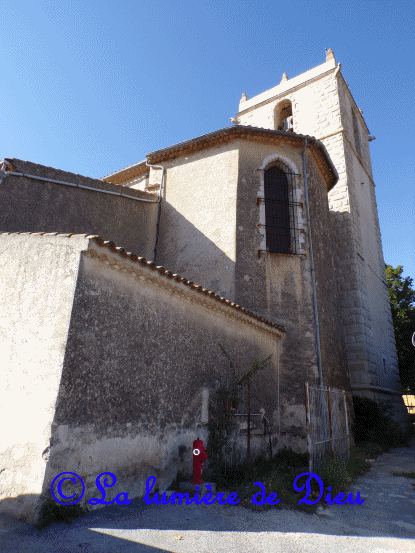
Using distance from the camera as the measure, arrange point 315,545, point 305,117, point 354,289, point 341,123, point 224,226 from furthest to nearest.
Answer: point 305,117
point 341,123
point 354,289
point 224,226
point 315,545

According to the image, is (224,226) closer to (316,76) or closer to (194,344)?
(194,344)

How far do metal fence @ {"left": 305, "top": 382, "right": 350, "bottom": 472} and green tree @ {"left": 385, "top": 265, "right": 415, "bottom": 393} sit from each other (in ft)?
38.8

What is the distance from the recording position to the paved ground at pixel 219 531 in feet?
11.7

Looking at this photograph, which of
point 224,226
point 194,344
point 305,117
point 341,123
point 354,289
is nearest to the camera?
point 194,344

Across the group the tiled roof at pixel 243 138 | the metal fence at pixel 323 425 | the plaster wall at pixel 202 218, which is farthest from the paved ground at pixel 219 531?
the tiled roof at pixel 243 138

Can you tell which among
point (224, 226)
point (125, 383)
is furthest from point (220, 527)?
point (224, 226)

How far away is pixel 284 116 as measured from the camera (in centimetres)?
1886

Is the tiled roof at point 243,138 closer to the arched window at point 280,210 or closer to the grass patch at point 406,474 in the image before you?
the arched window at point 280,210

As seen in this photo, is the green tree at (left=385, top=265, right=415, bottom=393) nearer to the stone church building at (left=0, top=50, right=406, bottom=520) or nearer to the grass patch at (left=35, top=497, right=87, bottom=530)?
the stone church building at (left=0, top=50, right=406, bottom=520)

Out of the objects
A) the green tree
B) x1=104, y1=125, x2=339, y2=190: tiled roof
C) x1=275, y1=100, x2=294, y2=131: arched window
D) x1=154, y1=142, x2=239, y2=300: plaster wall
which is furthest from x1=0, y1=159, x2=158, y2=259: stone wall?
the green tree

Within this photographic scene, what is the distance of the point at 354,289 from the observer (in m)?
13.2

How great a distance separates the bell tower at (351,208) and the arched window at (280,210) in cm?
354

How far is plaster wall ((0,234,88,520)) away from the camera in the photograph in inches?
158

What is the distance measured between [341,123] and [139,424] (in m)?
15.1
